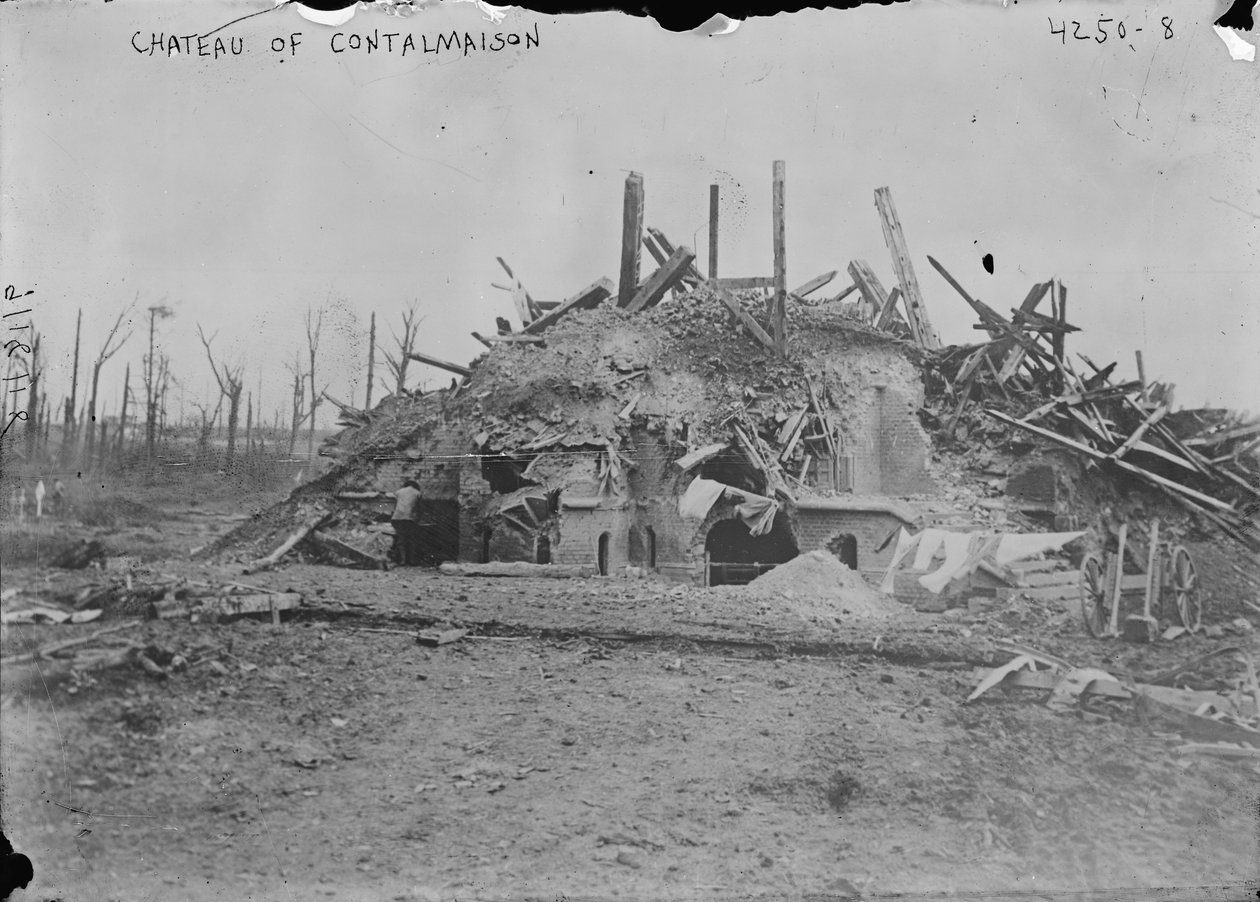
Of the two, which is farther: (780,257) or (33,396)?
(780,257)

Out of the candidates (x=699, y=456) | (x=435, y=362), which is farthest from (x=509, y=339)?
(x=699, y=456)

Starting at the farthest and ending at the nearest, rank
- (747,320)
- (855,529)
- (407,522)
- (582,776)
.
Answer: (747,320) < (855,529) < (407,522) < (582,776)

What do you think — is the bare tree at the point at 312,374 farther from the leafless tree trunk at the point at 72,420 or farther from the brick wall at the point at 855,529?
the brick wall at the point at 855,529

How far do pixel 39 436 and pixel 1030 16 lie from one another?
9093mm

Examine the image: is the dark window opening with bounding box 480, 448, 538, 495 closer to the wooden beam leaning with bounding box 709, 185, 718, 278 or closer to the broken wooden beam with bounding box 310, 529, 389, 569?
the broken wooden beam with bounding box 310, 529, 389, 569

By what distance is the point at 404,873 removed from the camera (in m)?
5.36

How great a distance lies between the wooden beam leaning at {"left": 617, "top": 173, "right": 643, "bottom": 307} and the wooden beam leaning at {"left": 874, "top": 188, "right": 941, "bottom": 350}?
215 cm

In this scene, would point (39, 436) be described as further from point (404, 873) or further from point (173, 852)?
point (404, 873)

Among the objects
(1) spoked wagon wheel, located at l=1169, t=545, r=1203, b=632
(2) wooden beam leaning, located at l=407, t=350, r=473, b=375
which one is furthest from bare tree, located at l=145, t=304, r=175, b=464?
(1) spoked wagon wheel, located at l=1169, t=545, r=1203, b=632

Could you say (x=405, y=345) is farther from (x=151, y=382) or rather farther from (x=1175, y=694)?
(x=1175, y=694)

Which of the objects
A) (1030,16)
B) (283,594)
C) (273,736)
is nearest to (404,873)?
(273,736)

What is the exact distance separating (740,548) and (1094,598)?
5344 mm

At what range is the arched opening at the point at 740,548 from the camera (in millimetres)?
10430

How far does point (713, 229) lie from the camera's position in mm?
7754
